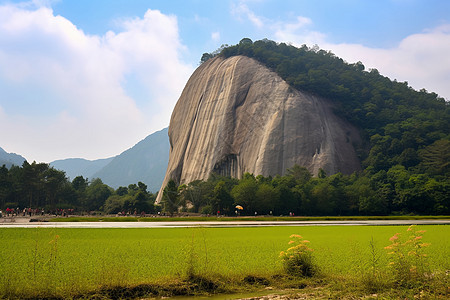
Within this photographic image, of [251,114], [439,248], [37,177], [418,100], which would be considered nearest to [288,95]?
[251,114]

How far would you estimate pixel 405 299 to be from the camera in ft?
23.4

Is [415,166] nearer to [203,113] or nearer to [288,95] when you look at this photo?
[288,95]

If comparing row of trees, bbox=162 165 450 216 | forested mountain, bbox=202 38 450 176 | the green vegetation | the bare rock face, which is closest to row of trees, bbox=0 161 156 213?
row of trees, bbox=162 165 450 216

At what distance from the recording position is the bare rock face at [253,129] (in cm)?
7931

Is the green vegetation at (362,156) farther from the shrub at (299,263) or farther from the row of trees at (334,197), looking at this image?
the shrub at (299,263)

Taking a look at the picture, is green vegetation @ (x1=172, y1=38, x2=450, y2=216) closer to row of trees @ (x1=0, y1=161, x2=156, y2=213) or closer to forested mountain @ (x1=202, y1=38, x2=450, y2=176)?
forested mountain @ (x1=202, y1=38, x2=450, y2=176)

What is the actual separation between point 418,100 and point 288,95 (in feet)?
120

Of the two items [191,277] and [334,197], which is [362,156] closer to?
[334,197]

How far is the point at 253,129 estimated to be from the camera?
85.8 metres

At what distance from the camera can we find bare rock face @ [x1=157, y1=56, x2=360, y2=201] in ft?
260

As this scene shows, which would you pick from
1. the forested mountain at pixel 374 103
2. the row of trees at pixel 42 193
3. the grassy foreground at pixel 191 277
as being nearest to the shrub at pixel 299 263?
the grassy foreground at pixel 191 277

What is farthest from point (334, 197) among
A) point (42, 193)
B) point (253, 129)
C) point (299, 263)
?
point (42, 193)

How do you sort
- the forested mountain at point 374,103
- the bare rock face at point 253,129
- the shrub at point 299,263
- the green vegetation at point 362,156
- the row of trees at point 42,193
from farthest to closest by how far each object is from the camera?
the bare rock face at point 253,129 < the forested mountain at point 374,103 < the row of trees at point 42,193 < the green vegetation at point 362,156 < the shrub at point 299,263

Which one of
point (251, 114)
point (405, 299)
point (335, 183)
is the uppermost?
point (251, 114)
